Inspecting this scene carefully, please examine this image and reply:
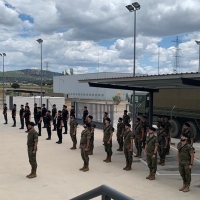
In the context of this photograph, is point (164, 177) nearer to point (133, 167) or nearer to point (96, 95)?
point (133, 167)

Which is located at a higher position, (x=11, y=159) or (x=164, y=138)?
(x=164, y=138)

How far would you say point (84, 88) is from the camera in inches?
2628

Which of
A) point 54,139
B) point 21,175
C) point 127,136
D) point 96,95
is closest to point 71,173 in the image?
point 21,175

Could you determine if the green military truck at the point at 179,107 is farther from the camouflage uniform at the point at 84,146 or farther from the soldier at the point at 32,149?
the soldier at the point at 32,149

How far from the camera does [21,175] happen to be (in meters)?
9.16

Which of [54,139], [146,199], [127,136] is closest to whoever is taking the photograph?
[146,199]

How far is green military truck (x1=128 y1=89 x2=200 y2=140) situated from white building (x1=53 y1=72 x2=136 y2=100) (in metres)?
37.2

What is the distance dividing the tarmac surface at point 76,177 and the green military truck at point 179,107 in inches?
148

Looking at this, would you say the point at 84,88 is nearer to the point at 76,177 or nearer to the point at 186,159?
the point at 76,177

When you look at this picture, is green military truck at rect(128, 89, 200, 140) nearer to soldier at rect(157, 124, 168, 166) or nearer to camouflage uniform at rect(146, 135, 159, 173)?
soldier at rect(157, 124, 168, 166)

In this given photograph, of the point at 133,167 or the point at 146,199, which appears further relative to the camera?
the point at 133,167

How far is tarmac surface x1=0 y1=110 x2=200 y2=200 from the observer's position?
24.9 feet

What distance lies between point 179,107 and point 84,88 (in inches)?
1971

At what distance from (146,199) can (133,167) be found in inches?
125
